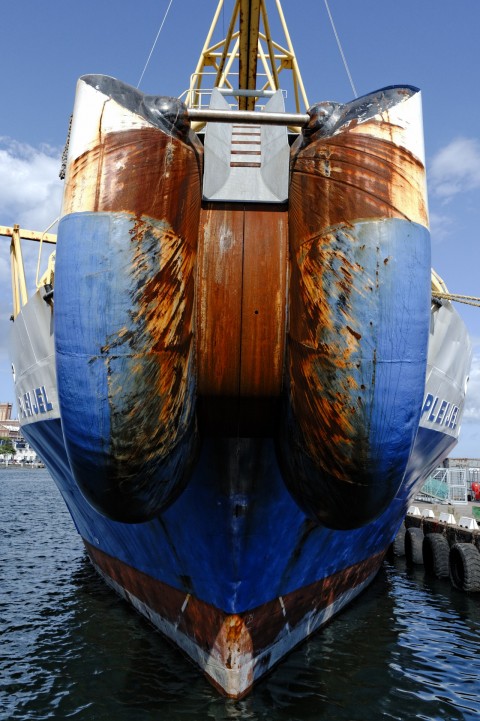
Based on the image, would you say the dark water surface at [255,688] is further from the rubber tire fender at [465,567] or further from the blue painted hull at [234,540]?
the blue painted hull at [234,540]

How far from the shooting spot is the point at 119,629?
10055mm

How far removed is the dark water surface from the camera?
7133mm

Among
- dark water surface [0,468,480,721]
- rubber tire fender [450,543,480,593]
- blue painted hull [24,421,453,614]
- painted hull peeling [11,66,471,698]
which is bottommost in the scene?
dark water surface [0,468,480,721]

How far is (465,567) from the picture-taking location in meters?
14.1

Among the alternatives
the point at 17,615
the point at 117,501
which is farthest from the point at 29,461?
the point at 117,501

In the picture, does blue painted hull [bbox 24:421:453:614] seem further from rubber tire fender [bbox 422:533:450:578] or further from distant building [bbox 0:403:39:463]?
distant building [bbox 0:403:39:463]

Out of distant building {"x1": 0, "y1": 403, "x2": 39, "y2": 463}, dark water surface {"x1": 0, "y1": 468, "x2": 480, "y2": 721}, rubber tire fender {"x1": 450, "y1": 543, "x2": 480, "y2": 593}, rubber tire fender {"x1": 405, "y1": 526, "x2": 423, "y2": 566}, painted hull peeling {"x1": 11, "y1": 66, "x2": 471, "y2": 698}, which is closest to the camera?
painted hull peeling {"x1": 11, "y1": 66, "x2": 471, "y2": 698}

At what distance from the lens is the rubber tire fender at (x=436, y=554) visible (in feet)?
53.3

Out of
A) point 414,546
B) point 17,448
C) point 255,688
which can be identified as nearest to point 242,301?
point 255,688

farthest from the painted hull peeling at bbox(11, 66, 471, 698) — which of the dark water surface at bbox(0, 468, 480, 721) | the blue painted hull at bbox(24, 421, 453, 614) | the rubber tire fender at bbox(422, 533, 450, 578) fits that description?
the rubber tire fender at bbox(422, 533, 450, 578)

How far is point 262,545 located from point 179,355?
3.33 m

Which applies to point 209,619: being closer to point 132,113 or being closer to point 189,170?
point 189,170

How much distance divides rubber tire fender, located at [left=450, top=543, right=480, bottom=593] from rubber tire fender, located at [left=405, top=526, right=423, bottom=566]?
3.12m

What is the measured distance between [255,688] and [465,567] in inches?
346
